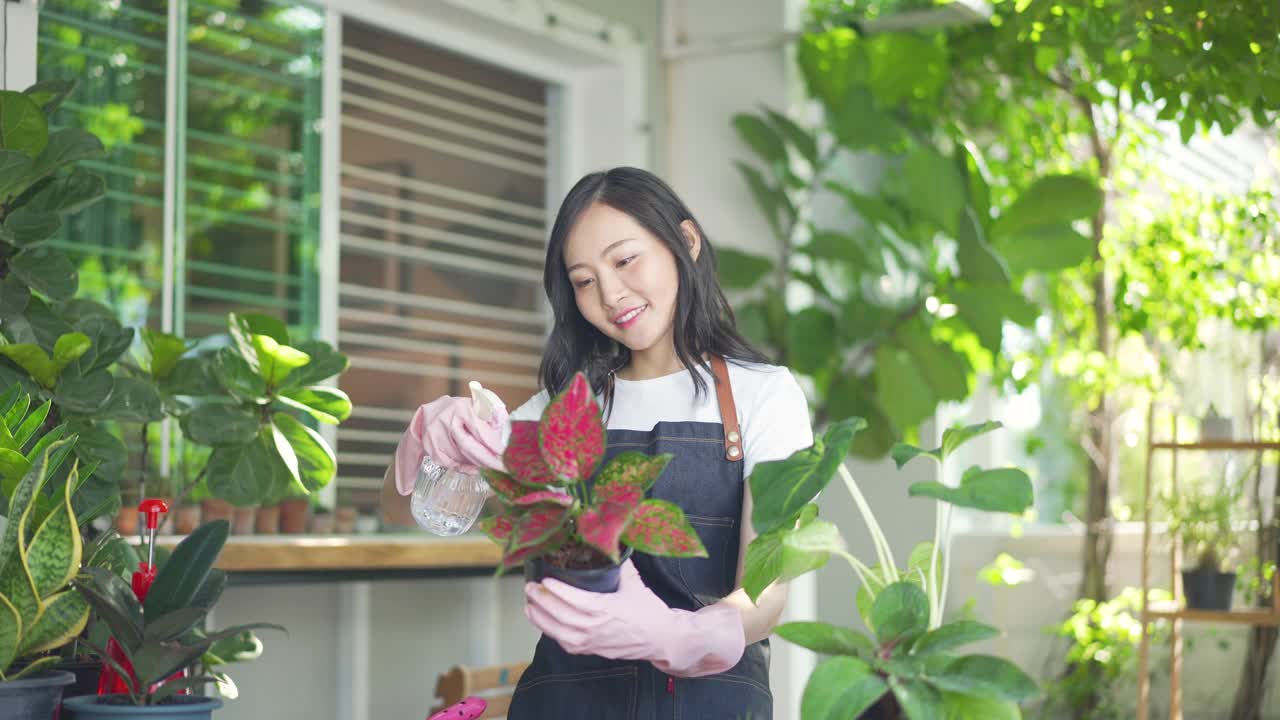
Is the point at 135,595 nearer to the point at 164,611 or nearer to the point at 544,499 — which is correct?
the point at 164,611

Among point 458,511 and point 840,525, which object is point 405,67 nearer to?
point 840,525

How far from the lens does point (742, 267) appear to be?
3949mm

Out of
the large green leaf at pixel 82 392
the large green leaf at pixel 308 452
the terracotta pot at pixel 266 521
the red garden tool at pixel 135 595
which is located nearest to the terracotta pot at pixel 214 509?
the terracotta pot at pixel 266 521

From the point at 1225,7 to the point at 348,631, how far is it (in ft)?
7.84

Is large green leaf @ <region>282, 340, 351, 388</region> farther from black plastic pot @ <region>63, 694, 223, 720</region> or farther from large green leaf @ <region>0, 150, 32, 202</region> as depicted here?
black plastic pot @ <region>63, 694, 223, 720</region>

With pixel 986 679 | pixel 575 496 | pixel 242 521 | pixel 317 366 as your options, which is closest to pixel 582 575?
pixel 575 496

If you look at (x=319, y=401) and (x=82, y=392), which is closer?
(x=82, y=392)

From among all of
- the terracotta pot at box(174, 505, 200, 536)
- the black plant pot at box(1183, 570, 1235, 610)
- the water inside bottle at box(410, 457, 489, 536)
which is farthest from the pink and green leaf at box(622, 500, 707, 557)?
the black plant pot at box(1183, 570, 1235, 610)

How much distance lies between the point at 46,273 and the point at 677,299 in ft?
3.48

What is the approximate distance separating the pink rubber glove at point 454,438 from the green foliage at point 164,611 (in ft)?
0.65

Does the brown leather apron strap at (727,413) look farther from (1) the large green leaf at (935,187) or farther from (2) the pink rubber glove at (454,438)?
(1) the large green leaf at (935,187)

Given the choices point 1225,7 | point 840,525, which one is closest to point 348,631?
point 840,525

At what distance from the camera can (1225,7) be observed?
2.35 meters

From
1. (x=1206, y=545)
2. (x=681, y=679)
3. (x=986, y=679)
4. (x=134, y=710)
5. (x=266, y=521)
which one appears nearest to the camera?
(x=986, y=679)
